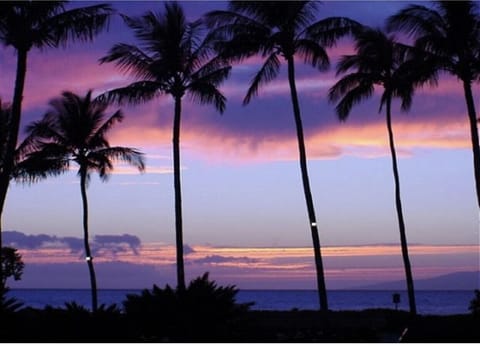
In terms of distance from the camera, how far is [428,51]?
2364 cm

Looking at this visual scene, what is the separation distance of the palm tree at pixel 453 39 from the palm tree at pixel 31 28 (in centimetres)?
967

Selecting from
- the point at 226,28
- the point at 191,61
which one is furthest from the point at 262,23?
the point at 191,61

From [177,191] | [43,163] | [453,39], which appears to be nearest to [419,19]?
[453,39]

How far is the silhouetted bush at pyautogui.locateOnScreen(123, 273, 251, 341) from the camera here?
1719 centimetres

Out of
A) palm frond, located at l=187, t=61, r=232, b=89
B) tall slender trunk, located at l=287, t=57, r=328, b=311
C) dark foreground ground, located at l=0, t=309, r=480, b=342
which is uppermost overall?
palm frond, located at l=187, t=61, r=232, b=89

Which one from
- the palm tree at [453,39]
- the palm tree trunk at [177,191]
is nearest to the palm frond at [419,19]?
the palm tree at [453,39]

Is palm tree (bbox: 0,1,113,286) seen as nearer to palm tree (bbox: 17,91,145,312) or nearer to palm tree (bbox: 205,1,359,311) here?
palm tree (bbox: 205,1,359,311)

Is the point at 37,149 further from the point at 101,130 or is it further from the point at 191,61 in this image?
the point at 191,61

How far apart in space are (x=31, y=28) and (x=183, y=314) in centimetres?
751

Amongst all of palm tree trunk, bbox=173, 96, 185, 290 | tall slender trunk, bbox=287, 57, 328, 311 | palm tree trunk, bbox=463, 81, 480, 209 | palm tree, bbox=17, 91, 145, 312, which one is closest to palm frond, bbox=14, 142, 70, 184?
palm tree, bbox=17, 91, 145, 312

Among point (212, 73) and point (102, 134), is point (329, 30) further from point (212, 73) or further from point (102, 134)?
point (102, 134)

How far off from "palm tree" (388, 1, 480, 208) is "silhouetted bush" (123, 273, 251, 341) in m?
9.55

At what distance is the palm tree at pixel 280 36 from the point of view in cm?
2234

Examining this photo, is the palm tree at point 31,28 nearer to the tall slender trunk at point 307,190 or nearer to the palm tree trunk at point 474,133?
the tall slender trunk at point 307,190
